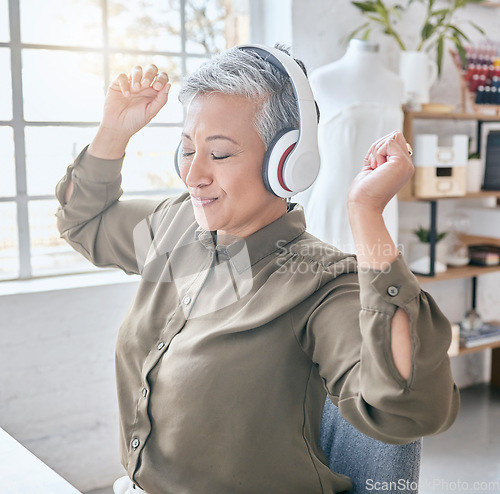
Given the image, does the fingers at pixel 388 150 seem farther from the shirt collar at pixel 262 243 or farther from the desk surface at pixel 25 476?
the desk surface at pixel 25 476

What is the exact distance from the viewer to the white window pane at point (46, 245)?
2.53 metres

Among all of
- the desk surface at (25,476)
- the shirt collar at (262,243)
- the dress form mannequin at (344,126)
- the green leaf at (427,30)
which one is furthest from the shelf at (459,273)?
the desk surface at (25,476)

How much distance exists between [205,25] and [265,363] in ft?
7.02

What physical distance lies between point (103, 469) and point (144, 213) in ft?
5.08

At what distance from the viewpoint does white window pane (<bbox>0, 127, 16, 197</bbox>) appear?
242 cm

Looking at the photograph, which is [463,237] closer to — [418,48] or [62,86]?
[418,48]

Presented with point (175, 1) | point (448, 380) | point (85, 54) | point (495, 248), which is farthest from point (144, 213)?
point (495, 248)

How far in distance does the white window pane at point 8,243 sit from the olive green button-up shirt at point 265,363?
1.40 meters

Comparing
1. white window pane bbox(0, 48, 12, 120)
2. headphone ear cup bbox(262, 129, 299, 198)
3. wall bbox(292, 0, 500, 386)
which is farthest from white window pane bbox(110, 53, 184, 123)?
headphone ear cup bbox(262, 129, 299, 198)

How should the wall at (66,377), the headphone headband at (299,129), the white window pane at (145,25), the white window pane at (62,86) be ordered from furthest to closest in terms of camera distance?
the white window pane at (145,25) < the white window pane at (62,86) < the wall at (66,377) < the headphone headband at (299,129)

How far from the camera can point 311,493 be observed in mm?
1051

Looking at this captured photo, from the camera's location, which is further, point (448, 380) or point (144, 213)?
point (144, 213)

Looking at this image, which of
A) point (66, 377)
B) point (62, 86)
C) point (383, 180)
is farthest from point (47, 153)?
point (383, 180)

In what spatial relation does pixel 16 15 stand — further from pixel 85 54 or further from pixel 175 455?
pixel 175 455
